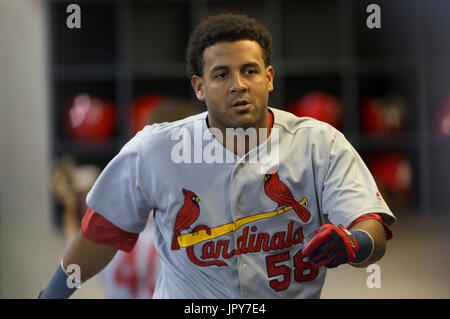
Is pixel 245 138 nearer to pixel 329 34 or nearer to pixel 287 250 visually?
pixel 287 250

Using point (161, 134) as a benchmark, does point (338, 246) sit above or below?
below

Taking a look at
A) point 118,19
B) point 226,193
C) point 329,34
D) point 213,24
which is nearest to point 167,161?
point 226,193

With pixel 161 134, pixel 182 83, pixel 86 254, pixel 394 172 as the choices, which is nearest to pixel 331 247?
pixel 161 134

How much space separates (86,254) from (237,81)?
1.24 ft

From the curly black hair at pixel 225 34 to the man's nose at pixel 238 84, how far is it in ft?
0.16

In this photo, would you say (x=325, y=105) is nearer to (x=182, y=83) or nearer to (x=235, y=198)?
(x=182, y=83)

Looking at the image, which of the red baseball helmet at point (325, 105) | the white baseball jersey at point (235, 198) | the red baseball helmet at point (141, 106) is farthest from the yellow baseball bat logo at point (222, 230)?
the red baseball helmet at point (141, 106)

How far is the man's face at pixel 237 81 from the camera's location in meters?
0.76

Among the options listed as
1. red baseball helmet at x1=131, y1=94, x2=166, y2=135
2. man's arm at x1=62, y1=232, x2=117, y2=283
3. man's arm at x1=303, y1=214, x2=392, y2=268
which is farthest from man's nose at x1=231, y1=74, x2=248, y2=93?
red baseball helmet at x1=131, y1=94, x2=166, y2=135

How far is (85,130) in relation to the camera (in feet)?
7.75

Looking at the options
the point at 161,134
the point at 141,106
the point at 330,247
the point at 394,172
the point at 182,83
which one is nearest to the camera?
the point at 330,247

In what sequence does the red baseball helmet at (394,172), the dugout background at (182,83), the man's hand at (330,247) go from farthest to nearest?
the red baseball helmet at (394,172) < the dugout background at (182,83) < the man's hand at (330,247)

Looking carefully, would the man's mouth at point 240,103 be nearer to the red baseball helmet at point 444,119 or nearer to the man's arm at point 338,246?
the man's arm at point 338,246

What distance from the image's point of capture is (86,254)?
92cm
